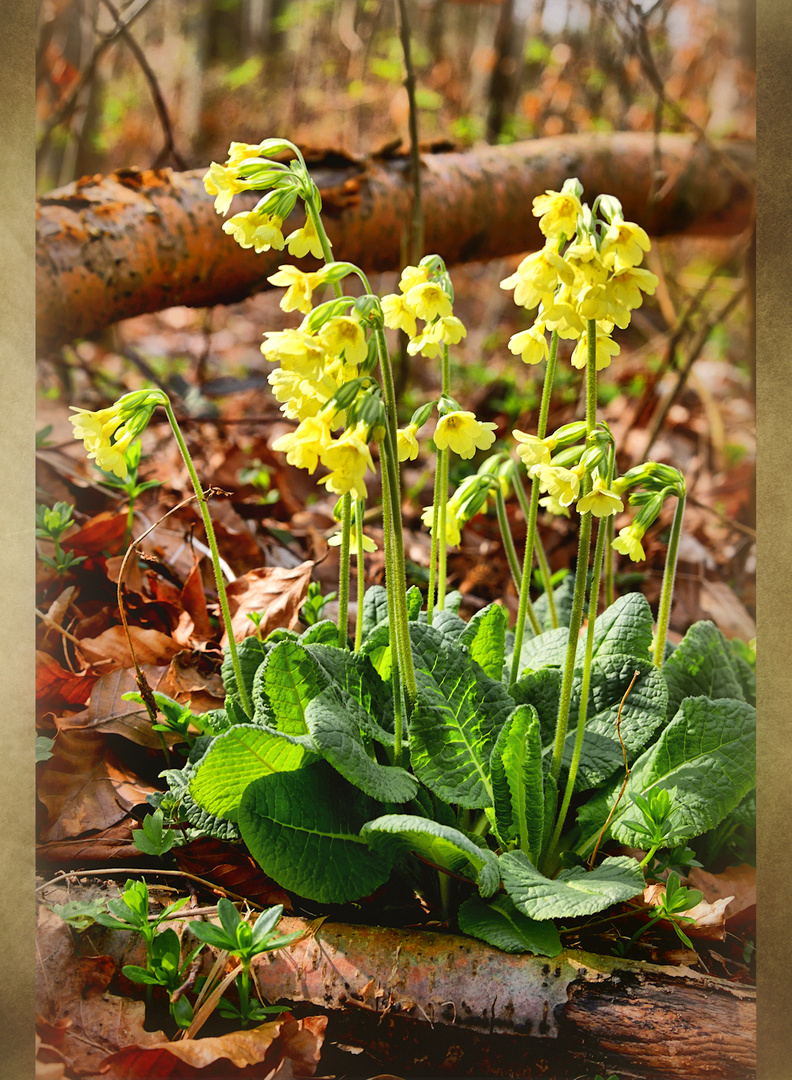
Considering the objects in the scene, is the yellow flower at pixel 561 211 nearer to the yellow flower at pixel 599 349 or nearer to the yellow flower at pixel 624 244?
the yellow flower at pixel 624 244

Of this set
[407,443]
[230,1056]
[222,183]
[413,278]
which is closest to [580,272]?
[413,278]

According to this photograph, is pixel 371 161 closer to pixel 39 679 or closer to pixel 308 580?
pixel 308 580

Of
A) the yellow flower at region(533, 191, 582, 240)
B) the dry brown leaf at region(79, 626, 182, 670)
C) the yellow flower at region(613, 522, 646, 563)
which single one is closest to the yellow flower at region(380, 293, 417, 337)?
the yellow flower at region(533, 191, 582, 240)

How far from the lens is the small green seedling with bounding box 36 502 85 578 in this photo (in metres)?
1.85

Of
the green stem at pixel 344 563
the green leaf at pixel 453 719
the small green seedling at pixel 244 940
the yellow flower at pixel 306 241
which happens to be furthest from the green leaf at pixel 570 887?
the yellow flower at pixel 306 241

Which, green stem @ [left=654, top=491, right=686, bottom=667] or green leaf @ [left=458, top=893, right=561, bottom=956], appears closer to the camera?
green leaf @ [left=458, top=893, right=561, bottom=956]

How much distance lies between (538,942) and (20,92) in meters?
1.59

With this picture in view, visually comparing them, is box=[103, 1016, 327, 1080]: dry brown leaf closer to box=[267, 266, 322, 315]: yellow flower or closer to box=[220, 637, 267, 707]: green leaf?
box=[220, 637, 267, 707]: green leaf

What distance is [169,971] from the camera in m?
1.17

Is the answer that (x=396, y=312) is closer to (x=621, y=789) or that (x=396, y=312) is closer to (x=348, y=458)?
(x=348, y=458)

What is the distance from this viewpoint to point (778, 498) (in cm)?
156

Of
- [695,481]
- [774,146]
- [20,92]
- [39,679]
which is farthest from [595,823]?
[695,481]

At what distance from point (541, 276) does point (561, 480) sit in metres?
0.28

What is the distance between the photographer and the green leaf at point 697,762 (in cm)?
136
